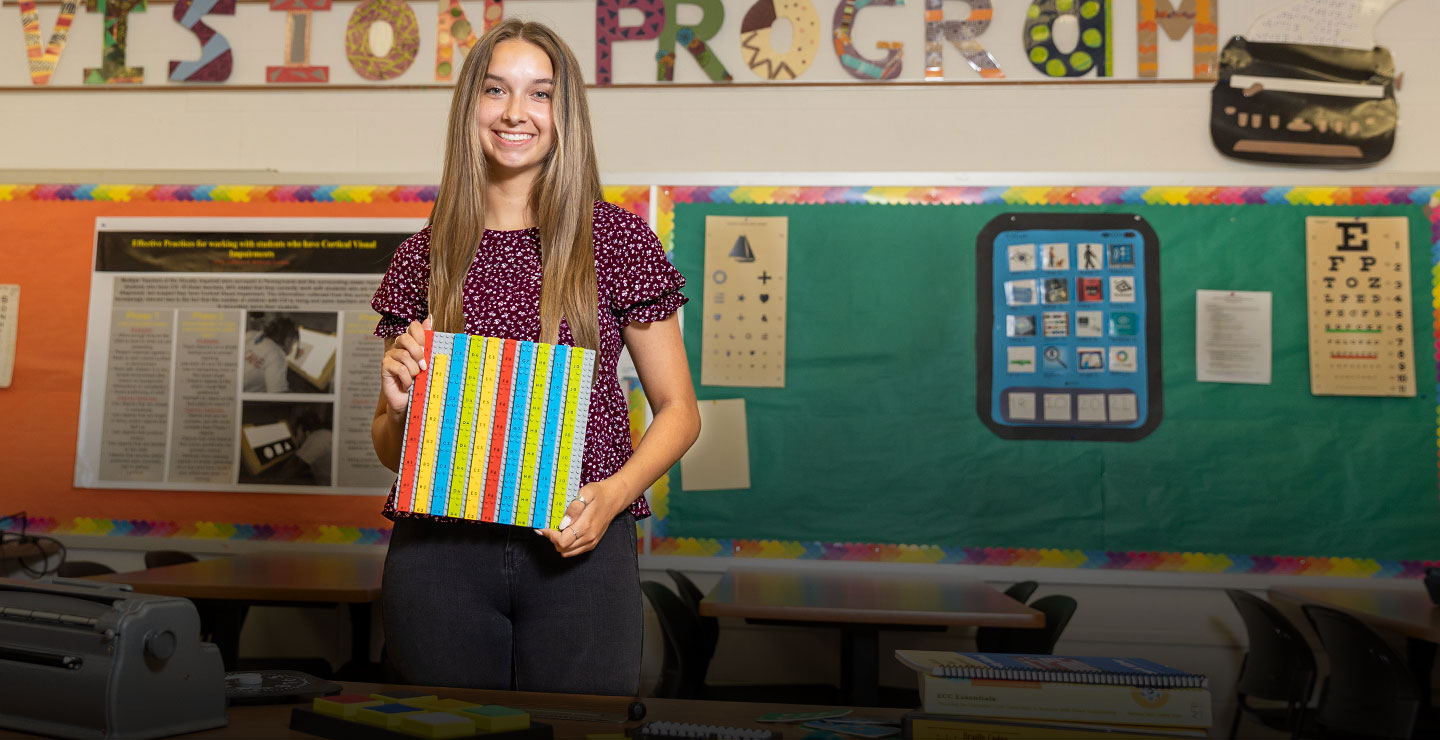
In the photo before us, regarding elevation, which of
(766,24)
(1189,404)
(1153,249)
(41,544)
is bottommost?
(41,544)

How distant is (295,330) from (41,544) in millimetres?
1062

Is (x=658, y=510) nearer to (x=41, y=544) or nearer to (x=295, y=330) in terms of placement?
(x=295, y=330)

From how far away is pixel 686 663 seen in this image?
2.44m

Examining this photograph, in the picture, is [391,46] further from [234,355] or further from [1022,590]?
[1022,590]

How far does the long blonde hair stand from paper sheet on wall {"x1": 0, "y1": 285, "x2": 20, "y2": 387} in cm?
280

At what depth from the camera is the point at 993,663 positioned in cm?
93

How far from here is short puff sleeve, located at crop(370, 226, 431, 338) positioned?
1.30 m

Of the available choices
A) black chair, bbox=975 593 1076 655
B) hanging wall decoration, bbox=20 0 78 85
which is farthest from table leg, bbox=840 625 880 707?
hanging wall decoration, bbox=20 0 78 85

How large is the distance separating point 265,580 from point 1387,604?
2.84m

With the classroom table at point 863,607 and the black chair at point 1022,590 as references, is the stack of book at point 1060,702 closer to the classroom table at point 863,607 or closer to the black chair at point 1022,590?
the classroom table at point 863,607

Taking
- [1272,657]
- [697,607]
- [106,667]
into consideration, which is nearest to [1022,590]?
[1272,657]

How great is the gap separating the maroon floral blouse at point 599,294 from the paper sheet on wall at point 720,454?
5.91 feet

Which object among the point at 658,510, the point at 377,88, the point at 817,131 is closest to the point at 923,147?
the point at 817,131

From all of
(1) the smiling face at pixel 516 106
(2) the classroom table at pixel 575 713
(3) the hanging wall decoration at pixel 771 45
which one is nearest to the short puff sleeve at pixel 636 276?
(1) the smiling face at pixel 516 106
